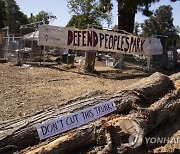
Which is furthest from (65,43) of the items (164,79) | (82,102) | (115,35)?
(82,102)

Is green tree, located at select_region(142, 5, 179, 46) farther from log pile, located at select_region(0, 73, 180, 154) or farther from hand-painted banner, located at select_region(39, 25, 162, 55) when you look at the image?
log pile, located at select_region(0, 73, 180, 154)

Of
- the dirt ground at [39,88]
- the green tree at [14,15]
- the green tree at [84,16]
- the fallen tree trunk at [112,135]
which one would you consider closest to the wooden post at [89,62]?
the dirt ground at [39,88]

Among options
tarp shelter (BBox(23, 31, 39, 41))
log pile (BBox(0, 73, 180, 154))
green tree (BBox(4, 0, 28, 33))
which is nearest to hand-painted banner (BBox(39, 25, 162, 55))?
tarp shelter (BBox(23, 31, 39, 41))

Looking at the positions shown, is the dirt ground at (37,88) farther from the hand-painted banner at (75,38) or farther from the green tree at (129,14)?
the green tree at (129,14)

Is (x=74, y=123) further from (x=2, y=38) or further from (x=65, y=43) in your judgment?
(x=2, y=38)

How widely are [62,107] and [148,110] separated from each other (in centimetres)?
118

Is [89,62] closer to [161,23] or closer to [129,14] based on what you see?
[129,14]

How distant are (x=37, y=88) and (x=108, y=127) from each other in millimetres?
6083

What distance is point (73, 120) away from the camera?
4.59 meters

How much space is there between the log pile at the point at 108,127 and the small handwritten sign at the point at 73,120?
7 cm

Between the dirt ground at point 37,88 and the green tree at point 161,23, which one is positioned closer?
the dirt ground at point 37,88

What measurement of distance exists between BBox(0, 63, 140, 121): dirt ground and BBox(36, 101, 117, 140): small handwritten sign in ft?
4.82

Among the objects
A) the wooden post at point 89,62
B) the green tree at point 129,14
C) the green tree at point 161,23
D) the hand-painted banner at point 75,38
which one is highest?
the green tree at point 161,23

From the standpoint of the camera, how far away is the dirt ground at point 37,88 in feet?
25.7
